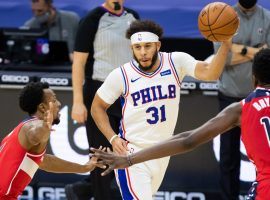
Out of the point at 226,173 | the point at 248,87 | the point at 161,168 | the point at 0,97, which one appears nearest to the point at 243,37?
the point at 248,87

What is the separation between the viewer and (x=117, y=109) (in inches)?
328

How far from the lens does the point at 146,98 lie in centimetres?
737

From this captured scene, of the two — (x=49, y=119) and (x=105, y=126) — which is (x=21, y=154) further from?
(x=105, y=126)

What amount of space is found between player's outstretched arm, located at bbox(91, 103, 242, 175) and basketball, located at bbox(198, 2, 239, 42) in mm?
1852

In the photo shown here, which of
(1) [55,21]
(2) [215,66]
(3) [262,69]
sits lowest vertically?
(1) [55,21]

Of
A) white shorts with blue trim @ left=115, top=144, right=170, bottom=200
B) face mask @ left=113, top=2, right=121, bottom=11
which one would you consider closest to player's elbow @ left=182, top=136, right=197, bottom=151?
white shorts with blue trim @ left=115, top=144, right=170, bottom=200

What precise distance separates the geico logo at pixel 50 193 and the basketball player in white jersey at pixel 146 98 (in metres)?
2.46

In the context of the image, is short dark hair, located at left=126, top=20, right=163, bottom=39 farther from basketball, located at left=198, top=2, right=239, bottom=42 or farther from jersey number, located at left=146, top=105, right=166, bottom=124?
jersey number, located at left=146, top=105, right=166, bottom=124

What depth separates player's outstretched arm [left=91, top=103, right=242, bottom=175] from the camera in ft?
17.8

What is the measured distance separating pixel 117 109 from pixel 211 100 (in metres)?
1.52

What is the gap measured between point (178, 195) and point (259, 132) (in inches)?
171

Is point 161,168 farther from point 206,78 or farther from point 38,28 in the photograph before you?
point 38,28

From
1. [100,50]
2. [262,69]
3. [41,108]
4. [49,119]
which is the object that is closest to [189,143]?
[262,69]

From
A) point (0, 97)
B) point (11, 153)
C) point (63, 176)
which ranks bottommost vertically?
point (63, 176)
